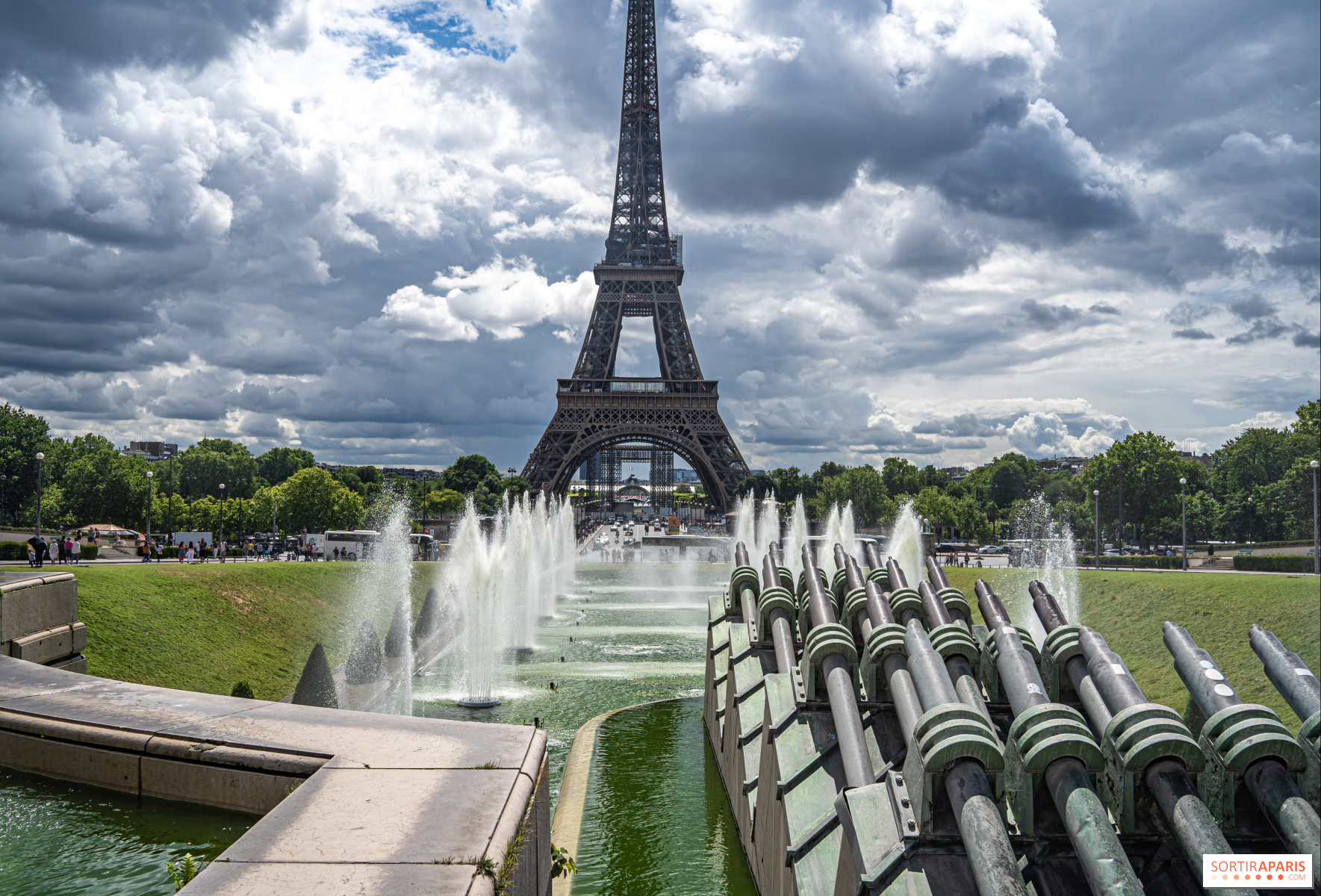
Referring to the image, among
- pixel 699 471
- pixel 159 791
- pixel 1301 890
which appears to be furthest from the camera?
pixel 699 471

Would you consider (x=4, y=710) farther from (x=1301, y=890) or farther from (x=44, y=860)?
(x=1301, y=890)

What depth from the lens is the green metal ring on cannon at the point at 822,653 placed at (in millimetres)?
6090

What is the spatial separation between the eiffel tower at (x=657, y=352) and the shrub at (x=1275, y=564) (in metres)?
37.3

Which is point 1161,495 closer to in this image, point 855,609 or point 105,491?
point 855,609

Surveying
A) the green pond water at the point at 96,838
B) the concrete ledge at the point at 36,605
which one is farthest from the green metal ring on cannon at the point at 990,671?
the concrete ledge at the point at 36,605

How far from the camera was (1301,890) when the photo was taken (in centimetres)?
385

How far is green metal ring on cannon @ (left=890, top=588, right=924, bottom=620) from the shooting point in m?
7.46

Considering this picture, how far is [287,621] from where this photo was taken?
813 inches

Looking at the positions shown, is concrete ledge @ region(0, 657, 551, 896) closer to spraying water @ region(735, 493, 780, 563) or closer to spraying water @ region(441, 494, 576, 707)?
spraying water @ region(441, 494, 576, 707)

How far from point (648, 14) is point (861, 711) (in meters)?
85.4

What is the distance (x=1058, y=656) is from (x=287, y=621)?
1966 centimetres

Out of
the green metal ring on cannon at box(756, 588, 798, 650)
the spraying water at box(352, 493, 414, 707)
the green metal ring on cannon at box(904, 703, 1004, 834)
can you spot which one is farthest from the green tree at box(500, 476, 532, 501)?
the green metal ring on cannon at box(904, 703, 1004, 834)

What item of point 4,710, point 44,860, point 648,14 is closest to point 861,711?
point 44,860

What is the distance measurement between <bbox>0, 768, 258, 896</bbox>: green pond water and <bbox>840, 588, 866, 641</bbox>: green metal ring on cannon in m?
5.28
